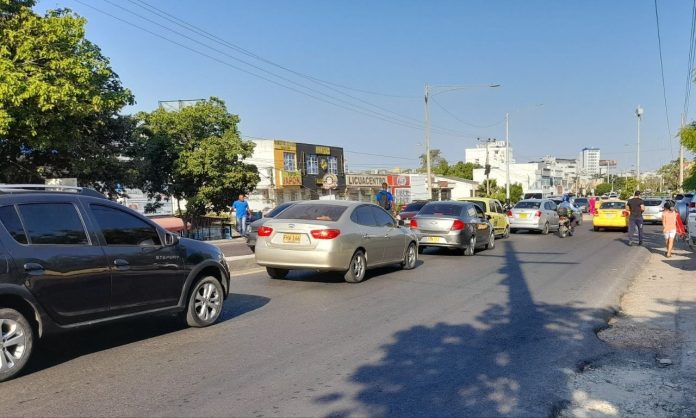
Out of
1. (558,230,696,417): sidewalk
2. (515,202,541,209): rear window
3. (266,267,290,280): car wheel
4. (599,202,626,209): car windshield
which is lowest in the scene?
(558,230,696,417): sidewalk

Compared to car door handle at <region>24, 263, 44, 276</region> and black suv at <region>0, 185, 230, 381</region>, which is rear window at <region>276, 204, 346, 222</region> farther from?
car door handle at <region>24, 263, 44, 276</region>

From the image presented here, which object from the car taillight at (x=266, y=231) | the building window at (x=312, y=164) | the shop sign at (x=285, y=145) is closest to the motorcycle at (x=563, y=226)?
the car taillight at (x=266, y=231)

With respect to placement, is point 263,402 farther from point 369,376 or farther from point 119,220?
point 119,220

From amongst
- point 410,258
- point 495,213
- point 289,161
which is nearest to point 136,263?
point 410,258

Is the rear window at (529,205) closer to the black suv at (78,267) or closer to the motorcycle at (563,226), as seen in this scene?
the motorcycle at (563,226)

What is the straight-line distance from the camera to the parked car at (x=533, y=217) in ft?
85.1

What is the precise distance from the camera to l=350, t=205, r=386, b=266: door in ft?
37.1

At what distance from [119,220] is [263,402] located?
2865 mm

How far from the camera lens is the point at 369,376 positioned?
5430 millimetres

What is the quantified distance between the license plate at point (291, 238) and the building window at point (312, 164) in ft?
144

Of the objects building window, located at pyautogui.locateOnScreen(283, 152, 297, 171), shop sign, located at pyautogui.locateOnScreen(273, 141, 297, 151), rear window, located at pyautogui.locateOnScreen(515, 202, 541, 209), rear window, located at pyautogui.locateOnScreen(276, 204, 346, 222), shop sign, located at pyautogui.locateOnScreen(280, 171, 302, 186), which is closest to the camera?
rear window, located at pyautogui.locateOnScreen(276, 204, 346, 222)

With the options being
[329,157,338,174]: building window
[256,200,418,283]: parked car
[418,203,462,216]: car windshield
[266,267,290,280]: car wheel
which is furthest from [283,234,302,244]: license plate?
[329,157,338,174]: building window

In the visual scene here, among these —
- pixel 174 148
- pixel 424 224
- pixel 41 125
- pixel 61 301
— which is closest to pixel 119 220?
pixel 61 301

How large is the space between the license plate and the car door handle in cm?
547
